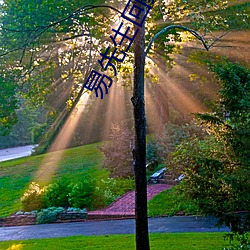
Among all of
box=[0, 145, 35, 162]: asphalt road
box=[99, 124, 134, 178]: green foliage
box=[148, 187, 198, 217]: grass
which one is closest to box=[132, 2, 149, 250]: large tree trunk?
box=[148, 187, 198, 217]: grass

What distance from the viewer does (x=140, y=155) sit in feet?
15.5

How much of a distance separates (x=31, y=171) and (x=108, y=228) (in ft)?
40.8

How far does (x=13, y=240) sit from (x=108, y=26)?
644 cm

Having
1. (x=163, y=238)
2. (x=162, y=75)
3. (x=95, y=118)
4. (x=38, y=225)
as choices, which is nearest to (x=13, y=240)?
(x=38, y=225)

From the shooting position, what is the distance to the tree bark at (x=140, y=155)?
4.68 m

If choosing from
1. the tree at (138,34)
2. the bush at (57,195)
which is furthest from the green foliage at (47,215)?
the tree at (138,34)

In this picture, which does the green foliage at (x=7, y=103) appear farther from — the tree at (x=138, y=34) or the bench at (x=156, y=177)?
the bench at (x=156, y=177)

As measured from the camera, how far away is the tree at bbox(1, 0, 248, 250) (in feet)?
15.5

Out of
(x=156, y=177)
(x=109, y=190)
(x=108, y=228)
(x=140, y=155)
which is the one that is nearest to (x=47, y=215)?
(x=108, y=228)

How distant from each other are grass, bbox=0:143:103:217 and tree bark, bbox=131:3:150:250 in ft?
27.1

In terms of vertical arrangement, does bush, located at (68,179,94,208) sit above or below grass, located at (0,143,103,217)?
above

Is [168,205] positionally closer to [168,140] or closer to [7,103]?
[168,140]

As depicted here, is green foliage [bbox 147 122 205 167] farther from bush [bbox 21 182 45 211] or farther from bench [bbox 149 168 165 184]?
bush [bbox 21 182 45 211]

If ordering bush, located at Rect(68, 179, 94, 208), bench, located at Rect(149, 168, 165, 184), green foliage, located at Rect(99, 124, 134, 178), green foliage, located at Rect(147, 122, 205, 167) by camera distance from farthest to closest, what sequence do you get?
1. green foliage, located at Rect(99, 124, 134, 178)
2. green foliage, located at Rect(147, 122, 205, 167)
3. bench, located at Rect(149, 168, 165, 184)
4. bush, located at Rect(68, 179, 94, 208)
